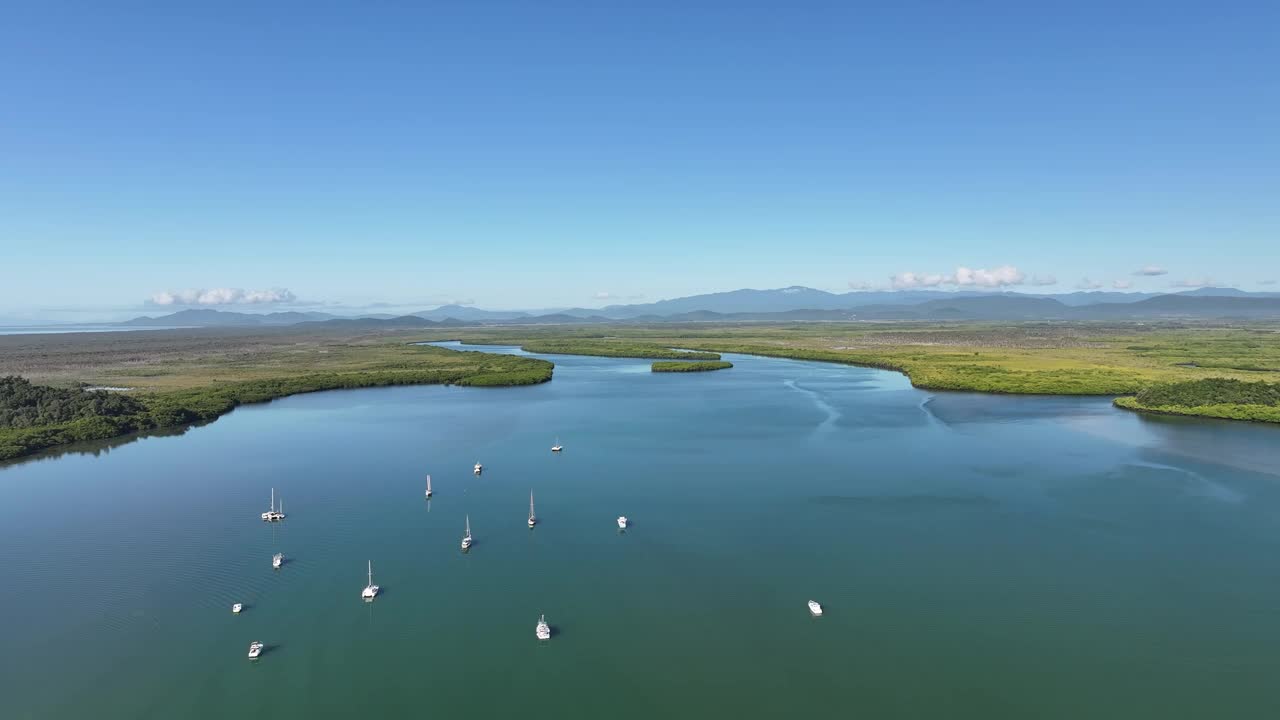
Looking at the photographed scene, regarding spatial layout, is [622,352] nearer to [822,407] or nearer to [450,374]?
[450,374]

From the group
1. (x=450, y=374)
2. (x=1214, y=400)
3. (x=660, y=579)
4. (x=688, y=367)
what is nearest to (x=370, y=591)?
(x=660, y=579)

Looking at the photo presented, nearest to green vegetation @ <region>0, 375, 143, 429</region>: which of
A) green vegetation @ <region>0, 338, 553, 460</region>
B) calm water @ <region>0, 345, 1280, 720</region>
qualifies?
green vegetation @ <region>0, 338, 553, 460</region>

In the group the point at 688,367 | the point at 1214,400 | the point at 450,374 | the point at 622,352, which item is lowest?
the point at 688,367

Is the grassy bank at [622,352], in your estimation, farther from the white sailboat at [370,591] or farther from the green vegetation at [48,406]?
the white sailboat at [370,591]

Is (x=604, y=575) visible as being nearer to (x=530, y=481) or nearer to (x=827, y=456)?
Result: (x=530, y=481)

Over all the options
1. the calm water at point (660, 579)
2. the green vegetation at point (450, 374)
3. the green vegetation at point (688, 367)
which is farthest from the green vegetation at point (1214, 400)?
the green vegetation at point (688, 367)

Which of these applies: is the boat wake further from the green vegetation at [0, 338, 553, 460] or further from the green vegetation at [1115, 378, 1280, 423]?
the green vegetation at [0, 338, 553, 460]
